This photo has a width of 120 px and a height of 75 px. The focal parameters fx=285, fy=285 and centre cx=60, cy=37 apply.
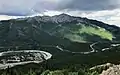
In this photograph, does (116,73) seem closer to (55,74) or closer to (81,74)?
(81,74)

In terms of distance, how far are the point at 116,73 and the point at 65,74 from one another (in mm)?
12943

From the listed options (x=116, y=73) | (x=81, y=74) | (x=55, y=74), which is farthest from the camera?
(x=55, y=74)

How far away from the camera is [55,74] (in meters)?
59.3

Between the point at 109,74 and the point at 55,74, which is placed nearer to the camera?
the point at 109,74

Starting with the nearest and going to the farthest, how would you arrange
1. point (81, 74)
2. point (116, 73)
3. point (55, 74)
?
point (116, 73) → point (81, 74) → point (55, 74)

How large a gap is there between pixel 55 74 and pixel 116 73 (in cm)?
1388

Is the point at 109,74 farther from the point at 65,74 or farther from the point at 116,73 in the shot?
the point at 65,74

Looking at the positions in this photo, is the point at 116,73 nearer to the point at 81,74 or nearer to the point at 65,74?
the point at 81,74

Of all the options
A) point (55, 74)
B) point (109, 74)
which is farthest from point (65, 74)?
point (109, 74)

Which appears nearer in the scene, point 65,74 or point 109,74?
point 109,74

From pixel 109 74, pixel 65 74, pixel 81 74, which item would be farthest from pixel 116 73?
pixel 65 74

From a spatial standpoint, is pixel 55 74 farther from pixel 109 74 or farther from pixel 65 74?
pixel 109 74

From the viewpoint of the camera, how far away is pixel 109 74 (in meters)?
51.0

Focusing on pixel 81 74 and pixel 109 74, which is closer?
pixel 109 74
